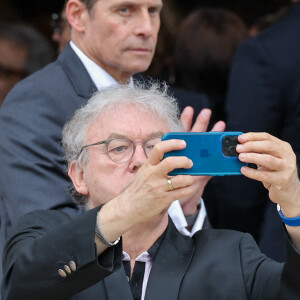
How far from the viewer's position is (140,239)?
288 centimetres

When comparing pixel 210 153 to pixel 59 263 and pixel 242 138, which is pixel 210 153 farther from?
pixel 59 263

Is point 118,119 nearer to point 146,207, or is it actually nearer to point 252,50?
point 146,207

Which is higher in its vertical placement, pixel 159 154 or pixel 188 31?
pixel 159 154

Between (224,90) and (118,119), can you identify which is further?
(224,90)

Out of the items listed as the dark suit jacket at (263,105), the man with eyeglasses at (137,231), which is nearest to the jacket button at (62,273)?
the man with eyeglasses at (137,231)

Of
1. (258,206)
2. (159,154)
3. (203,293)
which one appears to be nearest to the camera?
(159,154)

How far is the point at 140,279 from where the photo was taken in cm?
284

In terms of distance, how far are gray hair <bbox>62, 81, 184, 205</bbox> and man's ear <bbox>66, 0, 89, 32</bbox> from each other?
76 centimetres

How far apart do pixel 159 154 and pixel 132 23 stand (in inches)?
56.5

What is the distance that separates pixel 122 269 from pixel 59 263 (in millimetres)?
251

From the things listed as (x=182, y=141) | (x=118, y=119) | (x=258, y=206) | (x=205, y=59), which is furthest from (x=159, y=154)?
(x=205, y=59)

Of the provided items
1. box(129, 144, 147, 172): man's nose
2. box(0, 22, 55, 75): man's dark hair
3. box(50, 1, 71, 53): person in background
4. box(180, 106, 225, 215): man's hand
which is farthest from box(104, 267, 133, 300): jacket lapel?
box(50, 1, 71, 53): person in background

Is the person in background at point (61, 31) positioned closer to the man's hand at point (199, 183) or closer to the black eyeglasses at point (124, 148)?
the man's hand at point (199, 183)

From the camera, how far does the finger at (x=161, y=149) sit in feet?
7.90
